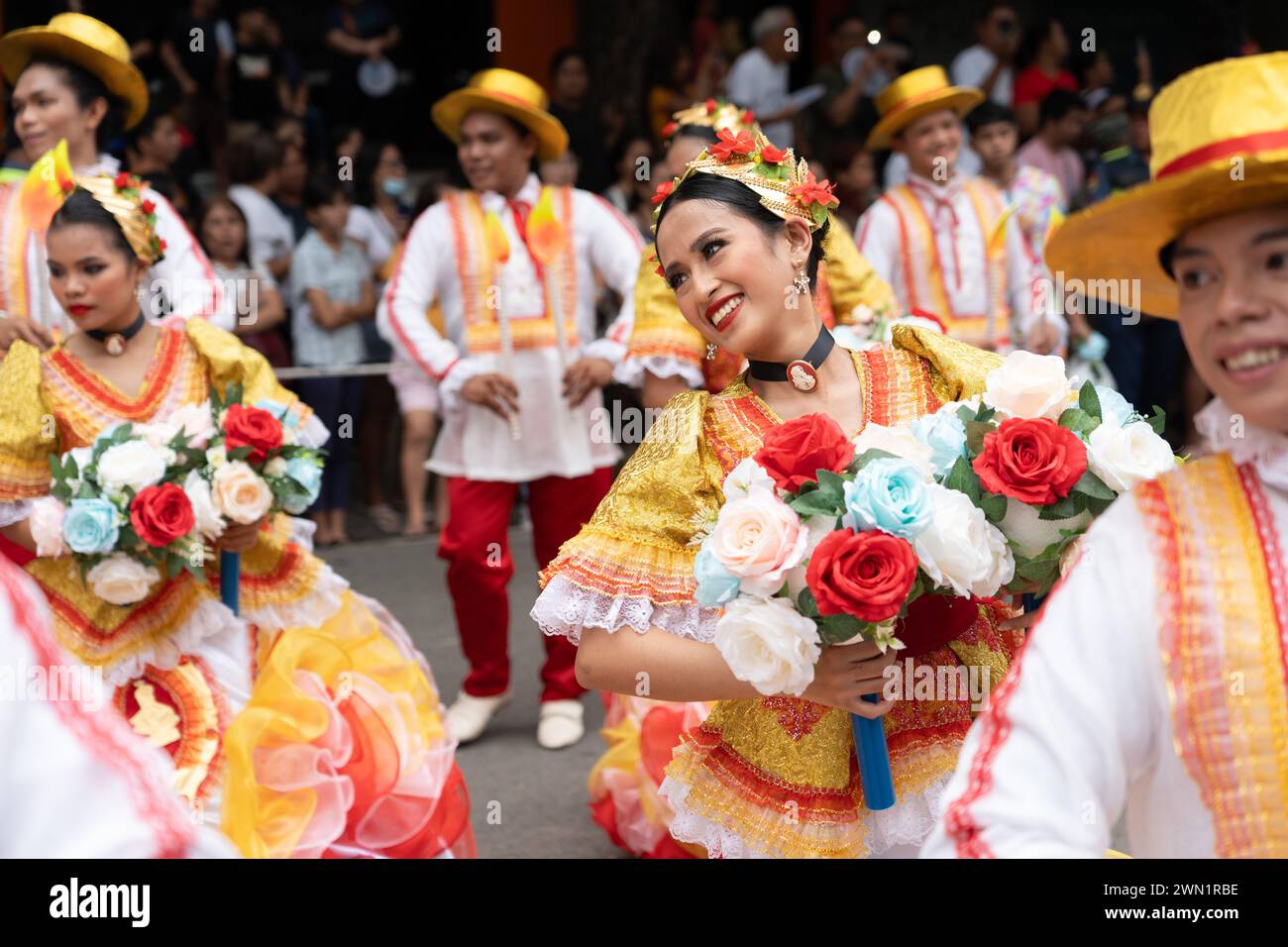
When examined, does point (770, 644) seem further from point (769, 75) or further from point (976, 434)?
point (769, 75)

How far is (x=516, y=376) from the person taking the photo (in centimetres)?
599

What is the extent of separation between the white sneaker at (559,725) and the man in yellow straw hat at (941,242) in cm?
223

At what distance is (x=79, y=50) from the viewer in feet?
17.1

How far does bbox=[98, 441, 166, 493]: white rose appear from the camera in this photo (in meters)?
3.90

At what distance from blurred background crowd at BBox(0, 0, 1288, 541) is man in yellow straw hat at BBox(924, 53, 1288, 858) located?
5.67m

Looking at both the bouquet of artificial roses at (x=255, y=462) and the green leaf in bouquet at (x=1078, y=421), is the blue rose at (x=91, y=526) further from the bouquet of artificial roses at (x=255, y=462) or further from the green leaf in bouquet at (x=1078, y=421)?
the green leaf in bouquet at (x=1078, y=421)

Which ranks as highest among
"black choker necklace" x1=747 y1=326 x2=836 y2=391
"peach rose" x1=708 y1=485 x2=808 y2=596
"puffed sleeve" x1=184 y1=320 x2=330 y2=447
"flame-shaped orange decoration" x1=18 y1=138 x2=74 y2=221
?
"flame-shaped orange decoration" x1=18 y1=138 x2=74 y2=221

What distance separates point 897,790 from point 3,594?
5.31ft

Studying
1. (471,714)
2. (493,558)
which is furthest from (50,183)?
(471,714)

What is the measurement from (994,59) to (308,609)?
790cm

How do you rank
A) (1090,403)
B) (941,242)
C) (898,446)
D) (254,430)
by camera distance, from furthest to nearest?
(941,242)
(254,430)
(1090,403)
(898,446)

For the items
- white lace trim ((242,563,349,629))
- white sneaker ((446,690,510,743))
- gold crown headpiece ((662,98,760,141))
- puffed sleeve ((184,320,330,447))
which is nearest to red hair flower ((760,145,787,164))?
puffed sleeve ((184,320,330,447))

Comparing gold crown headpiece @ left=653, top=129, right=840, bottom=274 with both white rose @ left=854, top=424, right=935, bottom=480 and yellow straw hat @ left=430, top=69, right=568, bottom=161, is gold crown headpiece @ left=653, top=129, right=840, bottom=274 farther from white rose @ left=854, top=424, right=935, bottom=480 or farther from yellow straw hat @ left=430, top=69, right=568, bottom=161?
yellow straw hat @ left=430, top=69, right=568, bottom=161

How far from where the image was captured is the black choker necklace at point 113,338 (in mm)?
4211
